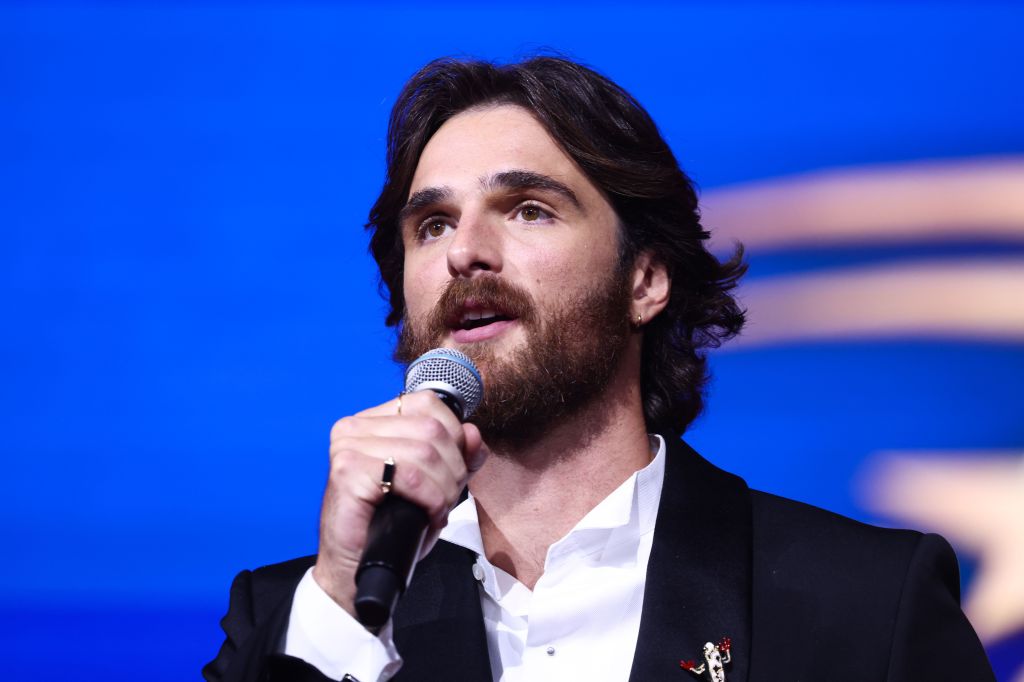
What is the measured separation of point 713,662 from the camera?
1697mm

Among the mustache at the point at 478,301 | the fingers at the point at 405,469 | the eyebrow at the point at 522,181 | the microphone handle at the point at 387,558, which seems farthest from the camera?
the eyebrow at the point at 522,181

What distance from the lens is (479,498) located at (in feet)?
6.59

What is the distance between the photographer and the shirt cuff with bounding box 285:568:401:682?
4.97 feet

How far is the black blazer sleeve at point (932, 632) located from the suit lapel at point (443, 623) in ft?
1.95

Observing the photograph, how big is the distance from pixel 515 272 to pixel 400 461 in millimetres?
713

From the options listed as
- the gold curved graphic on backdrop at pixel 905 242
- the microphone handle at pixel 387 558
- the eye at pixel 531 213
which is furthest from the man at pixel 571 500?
the gold curved graphic on backdrop at pixel 905 242

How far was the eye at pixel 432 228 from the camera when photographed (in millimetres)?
2092

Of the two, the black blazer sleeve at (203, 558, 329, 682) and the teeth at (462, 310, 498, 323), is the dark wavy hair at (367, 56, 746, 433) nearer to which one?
the teeth at (462, 310, 498, 323)

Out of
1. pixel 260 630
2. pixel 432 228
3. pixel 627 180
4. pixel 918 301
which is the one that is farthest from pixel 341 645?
pixel 918 301

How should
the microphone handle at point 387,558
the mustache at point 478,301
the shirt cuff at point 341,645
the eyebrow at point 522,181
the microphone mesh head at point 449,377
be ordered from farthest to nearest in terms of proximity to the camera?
the eyebrow at point 522,181 < the mustache at point 478,301 < the shirt cuff at point 341,645 < the microphone mesh head at point 449,377 < the microphone handle at point 387,558

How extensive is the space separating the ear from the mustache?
328 mm

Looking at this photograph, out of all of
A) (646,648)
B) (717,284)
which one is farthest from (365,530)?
(717,284)

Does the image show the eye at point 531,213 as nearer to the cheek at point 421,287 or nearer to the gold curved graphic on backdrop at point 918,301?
the cheek at point 421,287

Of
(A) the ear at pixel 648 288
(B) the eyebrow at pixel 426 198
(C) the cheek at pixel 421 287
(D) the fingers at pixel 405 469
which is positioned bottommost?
(D) the fingers at pixel 405 469
